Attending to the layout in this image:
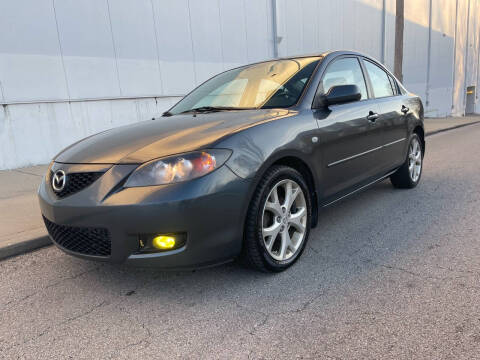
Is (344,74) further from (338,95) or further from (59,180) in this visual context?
Result: (59,180)

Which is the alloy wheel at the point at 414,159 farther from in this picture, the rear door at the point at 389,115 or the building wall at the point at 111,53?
the building wall at the point at 111,53

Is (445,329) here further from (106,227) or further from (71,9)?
(71,9)

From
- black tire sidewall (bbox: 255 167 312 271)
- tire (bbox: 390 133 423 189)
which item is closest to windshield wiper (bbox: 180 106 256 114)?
black tire sidewall (bbox: 255 167 312 271)

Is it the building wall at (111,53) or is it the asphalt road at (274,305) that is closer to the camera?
the asphalt road at (274,305)

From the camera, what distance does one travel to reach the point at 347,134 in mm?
3322

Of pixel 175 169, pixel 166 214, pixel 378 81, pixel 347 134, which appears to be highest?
pixel 378 81

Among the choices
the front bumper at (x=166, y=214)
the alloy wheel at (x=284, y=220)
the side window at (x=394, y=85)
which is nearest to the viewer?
the front bumper at (x=166, y=214)

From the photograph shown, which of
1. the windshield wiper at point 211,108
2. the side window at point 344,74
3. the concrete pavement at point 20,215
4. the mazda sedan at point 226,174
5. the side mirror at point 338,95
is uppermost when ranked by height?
the side window at point 344,74

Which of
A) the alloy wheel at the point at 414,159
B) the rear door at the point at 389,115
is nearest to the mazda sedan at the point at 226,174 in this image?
the rear door at the point at 389,115

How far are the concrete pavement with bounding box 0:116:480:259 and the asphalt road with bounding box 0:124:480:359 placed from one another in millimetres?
138

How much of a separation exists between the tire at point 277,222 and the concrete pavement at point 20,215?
2.12 metres

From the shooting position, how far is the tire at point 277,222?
98.1 inches

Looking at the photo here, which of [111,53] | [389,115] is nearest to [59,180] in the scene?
[389,115]

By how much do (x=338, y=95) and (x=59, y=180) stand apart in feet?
7.03
